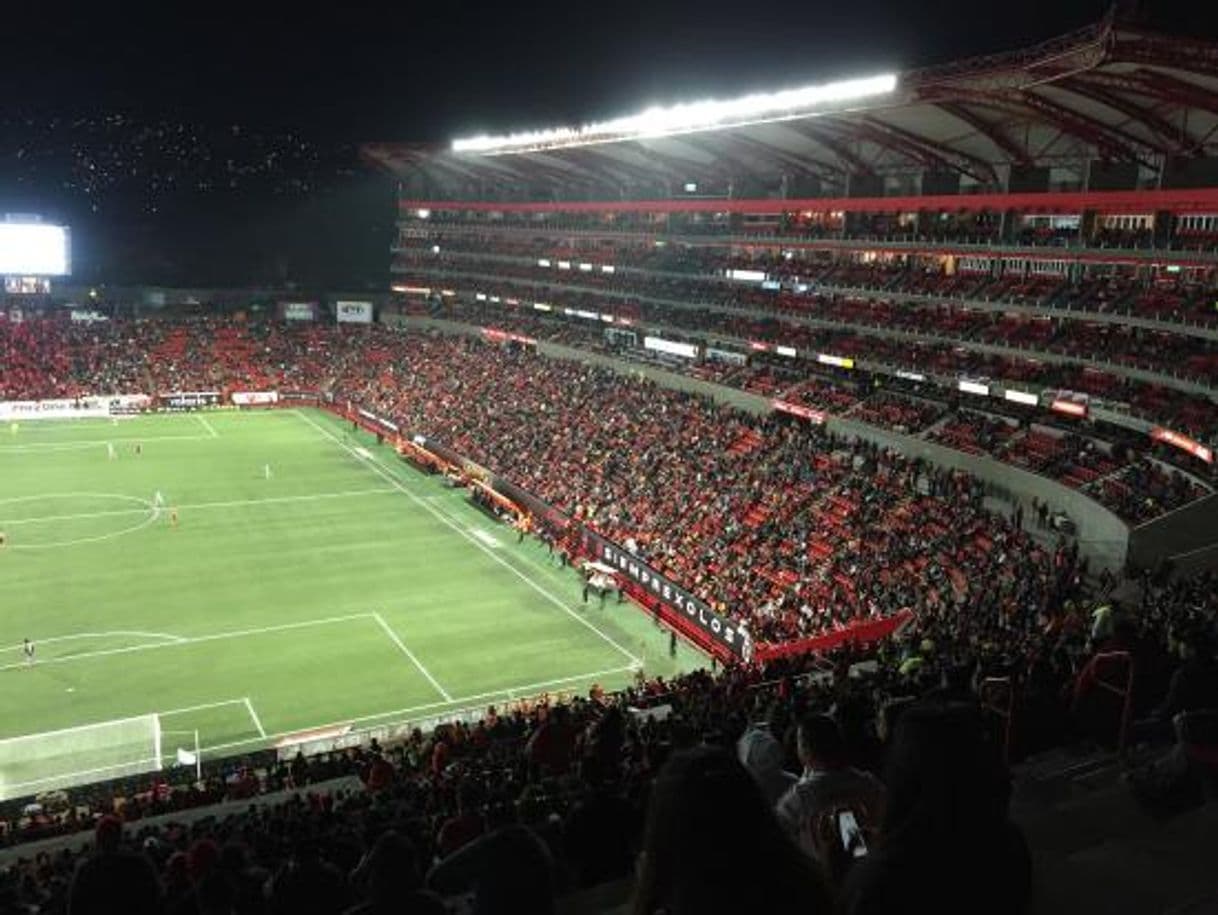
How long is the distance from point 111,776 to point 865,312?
131ft

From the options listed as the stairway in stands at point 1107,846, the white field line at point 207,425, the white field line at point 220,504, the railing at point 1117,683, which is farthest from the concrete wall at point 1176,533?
the white field line at point 207,425

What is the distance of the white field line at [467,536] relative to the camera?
3603cm

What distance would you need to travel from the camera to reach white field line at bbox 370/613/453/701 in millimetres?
30906

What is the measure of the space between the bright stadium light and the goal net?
36079mm

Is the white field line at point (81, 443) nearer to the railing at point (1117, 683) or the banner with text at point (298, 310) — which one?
the banner with text at point (298, 310)

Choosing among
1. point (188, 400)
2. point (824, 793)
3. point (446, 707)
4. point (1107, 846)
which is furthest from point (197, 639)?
point (188, 400)

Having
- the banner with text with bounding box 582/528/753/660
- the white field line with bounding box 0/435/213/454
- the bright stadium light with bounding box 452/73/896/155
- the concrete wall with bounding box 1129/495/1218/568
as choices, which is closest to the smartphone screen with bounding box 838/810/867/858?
the banner with text with bounding box 582/528/753/660

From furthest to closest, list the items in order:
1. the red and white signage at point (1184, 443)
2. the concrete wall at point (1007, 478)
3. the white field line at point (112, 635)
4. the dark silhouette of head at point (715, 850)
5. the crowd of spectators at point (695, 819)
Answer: the white field line at point (112, 635), the red and white signage at point (1184, 443), the concrete wall at point (1007, 478), the crowd of spectators at point (695, 819), the dark silhouette of head at point (715, 850)

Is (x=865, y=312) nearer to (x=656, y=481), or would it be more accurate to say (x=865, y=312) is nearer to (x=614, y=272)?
(x=656, y=481)

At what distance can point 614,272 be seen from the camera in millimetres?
75562

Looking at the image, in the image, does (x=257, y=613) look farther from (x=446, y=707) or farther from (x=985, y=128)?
(x=985, y=128)

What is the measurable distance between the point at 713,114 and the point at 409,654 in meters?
33.9

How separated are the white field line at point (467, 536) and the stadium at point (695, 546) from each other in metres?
0.32

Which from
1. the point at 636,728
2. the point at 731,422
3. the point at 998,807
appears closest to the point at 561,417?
the point at 731,422
